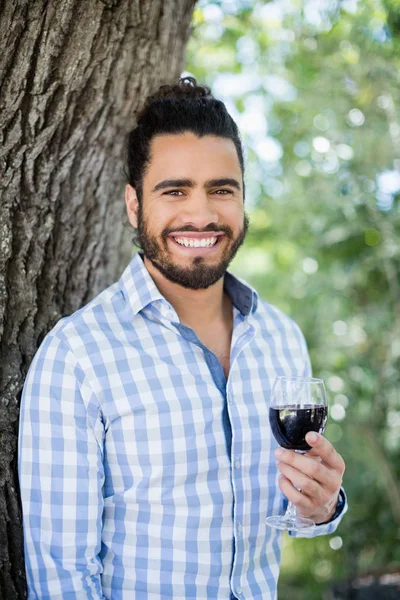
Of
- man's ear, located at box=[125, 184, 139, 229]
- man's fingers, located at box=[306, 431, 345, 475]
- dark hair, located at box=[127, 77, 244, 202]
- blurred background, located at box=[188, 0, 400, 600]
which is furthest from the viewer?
blurred background, located at box=[188, 0, 400, 600]

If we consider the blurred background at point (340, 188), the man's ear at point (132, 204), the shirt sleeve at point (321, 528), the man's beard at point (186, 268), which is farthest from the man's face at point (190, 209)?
the blurred background at point (340, 188)

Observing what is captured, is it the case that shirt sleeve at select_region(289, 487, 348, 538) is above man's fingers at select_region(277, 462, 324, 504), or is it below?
below

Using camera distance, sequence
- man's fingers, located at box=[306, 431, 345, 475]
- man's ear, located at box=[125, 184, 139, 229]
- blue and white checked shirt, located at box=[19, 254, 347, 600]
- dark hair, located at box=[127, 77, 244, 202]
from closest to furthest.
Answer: man's fingers, located at box=[306, 431, 345, 475], blue and white checked shirt, located at box=[19, 254, 347, 600], dark hair, located at box=[127, 77, 244, 202], man's ear, located at box=[125, 184, 139, 229]

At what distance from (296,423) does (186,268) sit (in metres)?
0.70

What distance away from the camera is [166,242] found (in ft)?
7.38

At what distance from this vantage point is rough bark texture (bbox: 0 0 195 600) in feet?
6.83

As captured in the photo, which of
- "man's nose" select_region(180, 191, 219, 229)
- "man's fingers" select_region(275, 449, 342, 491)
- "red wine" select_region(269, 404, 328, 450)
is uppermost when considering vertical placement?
"man's nose" select_region(180, 191, 219, 229)

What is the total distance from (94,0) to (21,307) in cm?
109

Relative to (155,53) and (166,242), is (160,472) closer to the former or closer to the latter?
(166,242)

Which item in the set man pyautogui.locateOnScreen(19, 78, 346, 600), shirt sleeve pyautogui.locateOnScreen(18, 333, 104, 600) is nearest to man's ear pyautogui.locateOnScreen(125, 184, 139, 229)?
man pyautogui.locateOnScreen(19, 78, 346, 600)

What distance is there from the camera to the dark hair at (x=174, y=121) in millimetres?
2320

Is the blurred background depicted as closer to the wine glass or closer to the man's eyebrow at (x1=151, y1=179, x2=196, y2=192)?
the man's eyebrow at (x1=151, y1=179, x2=196, y2=192)

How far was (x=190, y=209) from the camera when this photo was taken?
2.22 m

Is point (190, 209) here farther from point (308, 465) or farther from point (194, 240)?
point (308, 465)
